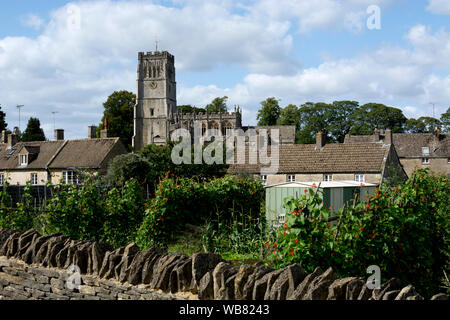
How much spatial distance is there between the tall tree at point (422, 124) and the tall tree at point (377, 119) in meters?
1.85

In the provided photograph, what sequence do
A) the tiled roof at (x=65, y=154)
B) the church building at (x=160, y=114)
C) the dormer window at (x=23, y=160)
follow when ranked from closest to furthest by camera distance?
the tiled roof at (x=65, y=154) → the dormer window at (x=23, y=160) → the church building at (x=160, y=114)

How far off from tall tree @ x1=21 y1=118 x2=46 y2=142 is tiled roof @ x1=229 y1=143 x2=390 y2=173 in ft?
149

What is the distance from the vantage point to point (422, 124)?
9225 centimetres

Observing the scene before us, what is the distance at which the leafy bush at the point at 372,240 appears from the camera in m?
5.89

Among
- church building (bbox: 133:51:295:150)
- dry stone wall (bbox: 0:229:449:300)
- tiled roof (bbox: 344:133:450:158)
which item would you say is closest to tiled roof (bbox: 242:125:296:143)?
church building (bbox: 133:51:295:150)

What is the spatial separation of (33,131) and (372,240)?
77279mm

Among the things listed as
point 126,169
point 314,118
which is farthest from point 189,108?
point 126,169

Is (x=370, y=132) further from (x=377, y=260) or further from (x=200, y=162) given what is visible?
(x=377, y=260)

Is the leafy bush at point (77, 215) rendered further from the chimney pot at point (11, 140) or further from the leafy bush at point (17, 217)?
the chimney pot at point (11, 140)

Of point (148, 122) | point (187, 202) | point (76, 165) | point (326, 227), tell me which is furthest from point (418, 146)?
point (326, 227)

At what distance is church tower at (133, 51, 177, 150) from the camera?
300ft

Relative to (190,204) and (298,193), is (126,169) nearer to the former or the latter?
(298,193)

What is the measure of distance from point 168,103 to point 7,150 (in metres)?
48.9

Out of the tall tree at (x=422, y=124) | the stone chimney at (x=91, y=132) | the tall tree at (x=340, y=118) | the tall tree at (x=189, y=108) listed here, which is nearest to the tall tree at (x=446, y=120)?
the tall tree at (x=422, y=124)
